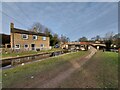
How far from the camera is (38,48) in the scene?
3841cm

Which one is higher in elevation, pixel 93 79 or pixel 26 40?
pixel 26 40

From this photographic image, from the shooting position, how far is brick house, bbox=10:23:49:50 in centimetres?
3253

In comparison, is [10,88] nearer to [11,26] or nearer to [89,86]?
[89,86]

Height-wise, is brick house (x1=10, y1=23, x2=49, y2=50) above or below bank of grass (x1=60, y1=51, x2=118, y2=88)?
above

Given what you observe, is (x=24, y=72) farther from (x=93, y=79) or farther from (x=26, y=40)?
(x=26, y=40)

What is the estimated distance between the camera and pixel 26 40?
3547 cm

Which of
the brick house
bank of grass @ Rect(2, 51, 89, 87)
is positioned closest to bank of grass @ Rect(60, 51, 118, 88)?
bank of grass @ Rect(2, 51, 89, 87)

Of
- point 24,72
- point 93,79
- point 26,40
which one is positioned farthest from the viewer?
point 26,40

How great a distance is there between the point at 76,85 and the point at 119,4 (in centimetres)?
858

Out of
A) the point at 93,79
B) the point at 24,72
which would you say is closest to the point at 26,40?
the point at 24,72

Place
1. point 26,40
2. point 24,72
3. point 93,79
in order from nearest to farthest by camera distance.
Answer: point 93,79 < point 24,72 < point 26,40

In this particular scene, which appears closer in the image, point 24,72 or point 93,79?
point 93,79

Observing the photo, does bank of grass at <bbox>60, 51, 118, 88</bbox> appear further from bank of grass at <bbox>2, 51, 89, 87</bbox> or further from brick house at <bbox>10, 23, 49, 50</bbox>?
brick house at <bbox>10, 23, 49, 50</bbox>

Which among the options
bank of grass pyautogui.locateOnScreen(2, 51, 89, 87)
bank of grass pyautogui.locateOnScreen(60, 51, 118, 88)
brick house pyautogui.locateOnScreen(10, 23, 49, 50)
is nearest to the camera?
bank of grass pyautogui.locateOnScreen(60, 51, 118, 88)
